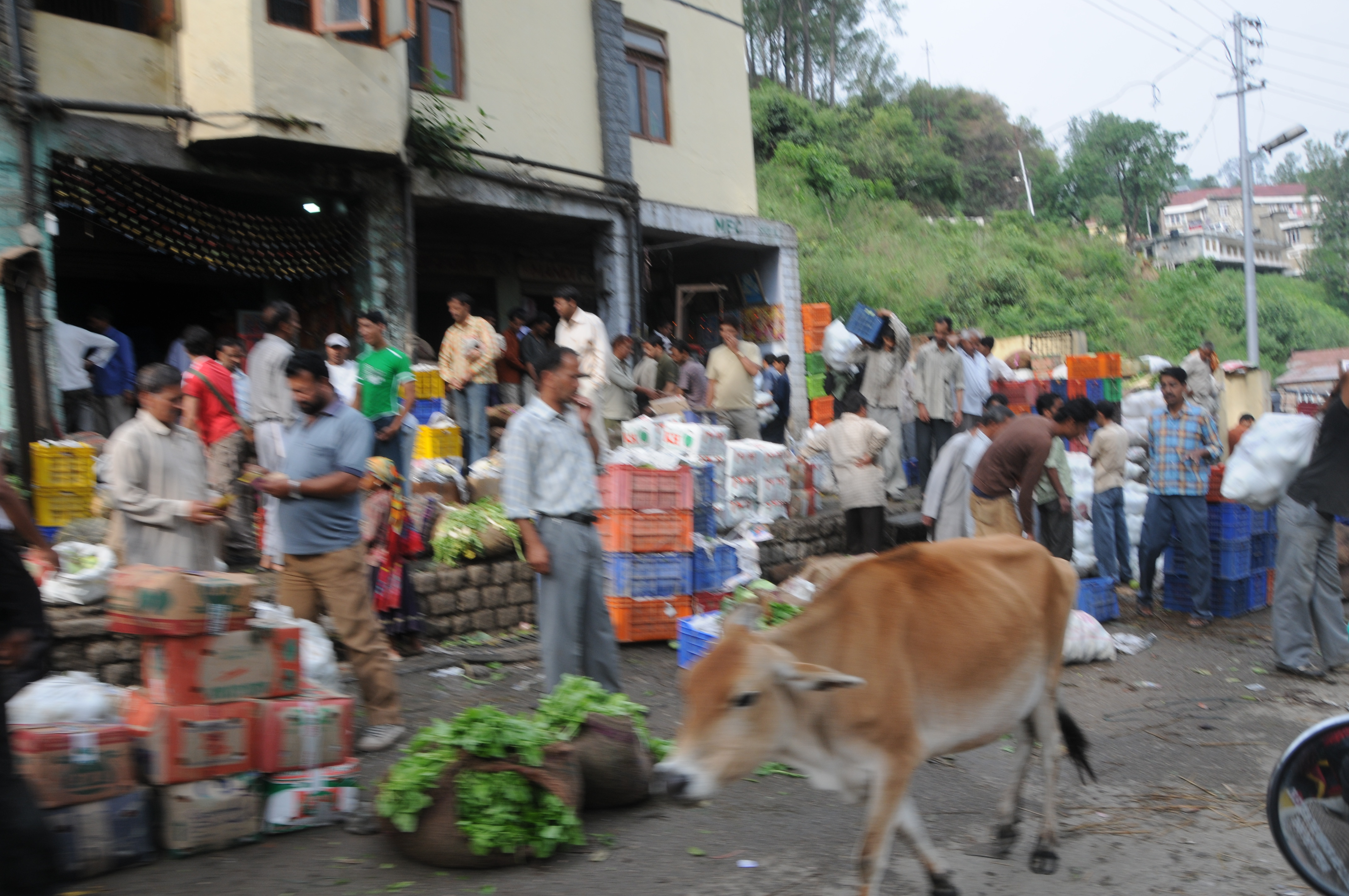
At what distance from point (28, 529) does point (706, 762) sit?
339cm

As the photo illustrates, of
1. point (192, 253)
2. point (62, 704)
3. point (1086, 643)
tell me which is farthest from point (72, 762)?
point (192, 253)

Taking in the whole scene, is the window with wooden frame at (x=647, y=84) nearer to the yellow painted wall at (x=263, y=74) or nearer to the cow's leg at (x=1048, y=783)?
the yellow painted wall at (x=263, y=74)

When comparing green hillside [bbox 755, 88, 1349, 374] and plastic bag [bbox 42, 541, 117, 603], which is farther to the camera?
green hillside [bbox 755, 88, 1349, 374]

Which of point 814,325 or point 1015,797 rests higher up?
point 814,325

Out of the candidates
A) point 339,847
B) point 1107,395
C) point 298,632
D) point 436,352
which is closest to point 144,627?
point 298,632

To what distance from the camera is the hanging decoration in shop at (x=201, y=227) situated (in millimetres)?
9781

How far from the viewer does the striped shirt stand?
5.64 m

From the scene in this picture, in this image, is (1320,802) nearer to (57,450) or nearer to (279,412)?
(279,412)

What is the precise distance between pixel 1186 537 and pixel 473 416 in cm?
691

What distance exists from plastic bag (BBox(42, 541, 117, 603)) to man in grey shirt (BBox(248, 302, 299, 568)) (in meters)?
1.57

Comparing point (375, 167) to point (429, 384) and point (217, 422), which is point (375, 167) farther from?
point (217, 422)

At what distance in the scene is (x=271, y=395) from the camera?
28.5 feet

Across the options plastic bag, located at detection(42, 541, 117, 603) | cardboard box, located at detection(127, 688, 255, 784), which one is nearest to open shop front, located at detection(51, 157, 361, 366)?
plastic bag, located at detection(42, 541, 117, 603)

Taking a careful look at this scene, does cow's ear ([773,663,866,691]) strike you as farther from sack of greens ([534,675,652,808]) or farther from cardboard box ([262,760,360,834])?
cardboard box ([262,760,360,834])
